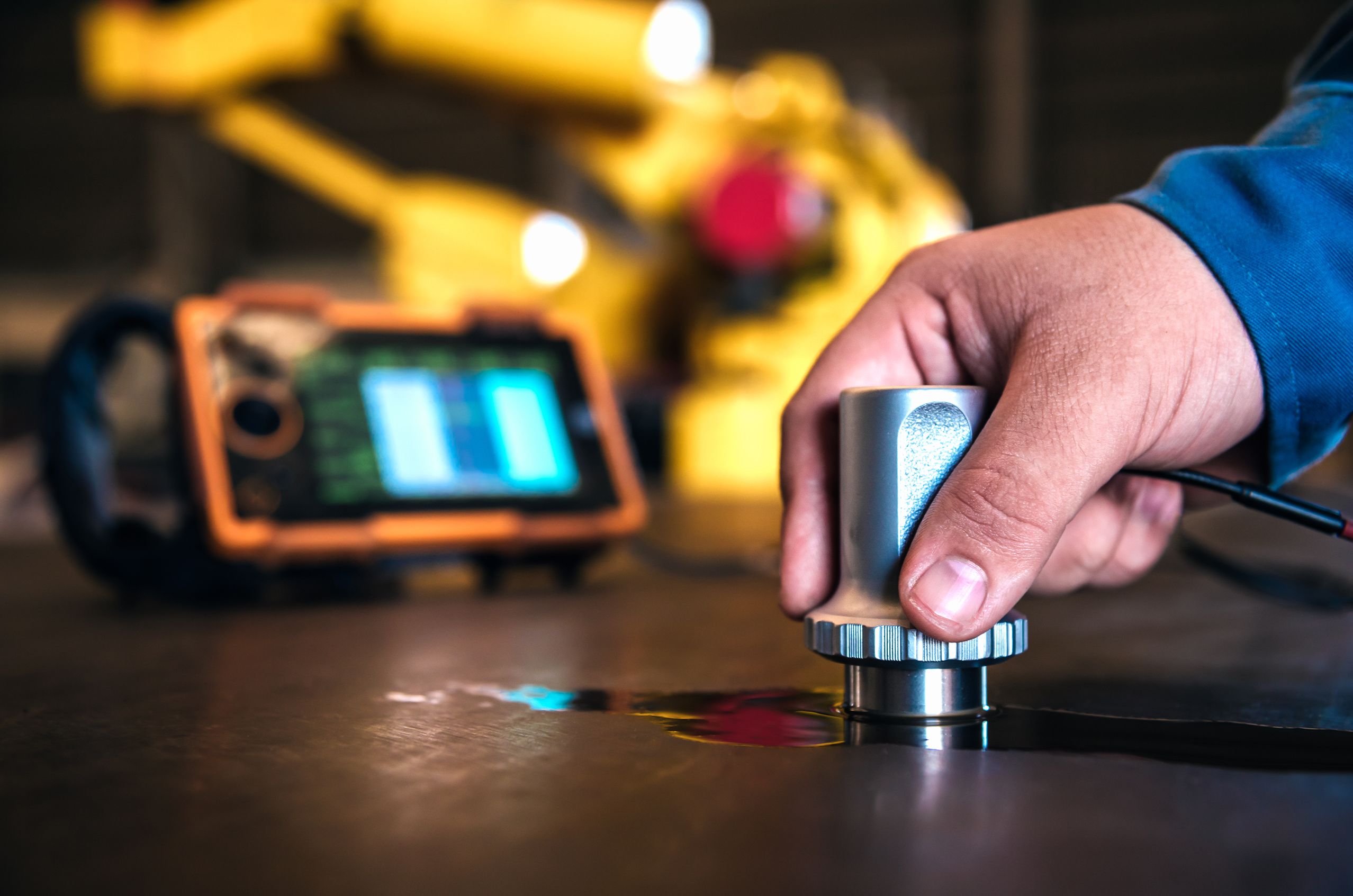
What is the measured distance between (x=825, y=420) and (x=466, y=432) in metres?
0.43

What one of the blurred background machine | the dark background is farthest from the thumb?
the dark background

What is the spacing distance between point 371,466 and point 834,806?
0.57 m

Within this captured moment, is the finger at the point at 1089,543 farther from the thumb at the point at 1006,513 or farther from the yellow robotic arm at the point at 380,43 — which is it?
the yellow robotic arm at the point at 380,43

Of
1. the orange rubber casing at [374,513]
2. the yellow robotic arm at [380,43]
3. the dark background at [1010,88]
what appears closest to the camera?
the orange rubber casing at [374,513]

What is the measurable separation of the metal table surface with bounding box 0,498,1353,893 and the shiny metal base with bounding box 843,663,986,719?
0.04 m

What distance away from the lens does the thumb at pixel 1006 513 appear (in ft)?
1.19

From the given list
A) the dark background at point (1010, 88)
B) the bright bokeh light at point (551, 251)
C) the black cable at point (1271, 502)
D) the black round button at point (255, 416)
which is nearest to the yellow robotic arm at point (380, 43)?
the black round button at point (255, 416)

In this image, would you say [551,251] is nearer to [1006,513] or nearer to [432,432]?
[432,432]

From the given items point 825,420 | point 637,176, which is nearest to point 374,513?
point 825,420

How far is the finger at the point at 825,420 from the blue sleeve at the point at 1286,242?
0.11m

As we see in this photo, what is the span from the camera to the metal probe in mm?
381

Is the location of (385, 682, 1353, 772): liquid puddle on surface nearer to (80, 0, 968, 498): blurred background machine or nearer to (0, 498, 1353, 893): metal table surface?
(0, 498, 1353, 893): metal table surface

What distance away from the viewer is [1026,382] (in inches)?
14.9

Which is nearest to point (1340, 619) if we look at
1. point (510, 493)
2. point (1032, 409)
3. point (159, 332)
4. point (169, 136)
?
point (1032, 409)
